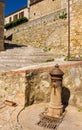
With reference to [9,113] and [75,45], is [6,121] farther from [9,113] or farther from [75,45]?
[75,45]

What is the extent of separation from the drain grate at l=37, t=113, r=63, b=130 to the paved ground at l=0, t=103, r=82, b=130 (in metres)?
0.12

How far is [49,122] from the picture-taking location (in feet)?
18.1

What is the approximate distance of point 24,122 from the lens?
5379 mm

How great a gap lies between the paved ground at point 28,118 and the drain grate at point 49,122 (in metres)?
0.12

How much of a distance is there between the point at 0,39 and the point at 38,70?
1006 cm

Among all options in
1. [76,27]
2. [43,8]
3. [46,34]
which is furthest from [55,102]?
[43,8]

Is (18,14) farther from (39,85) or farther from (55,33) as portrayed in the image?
(39,85)

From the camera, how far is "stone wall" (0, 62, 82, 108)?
6695 millimetres

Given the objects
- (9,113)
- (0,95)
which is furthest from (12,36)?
(9,113)

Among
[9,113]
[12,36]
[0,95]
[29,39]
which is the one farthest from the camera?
[12,36]

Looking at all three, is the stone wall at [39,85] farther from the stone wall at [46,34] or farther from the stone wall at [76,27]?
the stone wall at [46,34]

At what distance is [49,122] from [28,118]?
65 centimetres

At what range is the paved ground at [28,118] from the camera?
202 inches

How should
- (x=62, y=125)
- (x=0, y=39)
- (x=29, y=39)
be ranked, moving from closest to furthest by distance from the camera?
(x=62, y=125), (x=0, y=39), (x=29, y=39)
